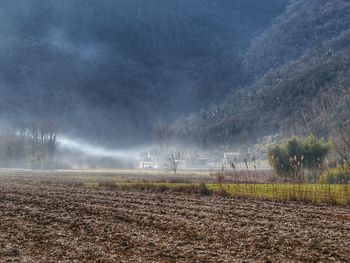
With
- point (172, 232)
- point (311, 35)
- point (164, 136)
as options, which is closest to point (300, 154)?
point (172, 232)

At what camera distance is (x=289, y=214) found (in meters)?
20.1

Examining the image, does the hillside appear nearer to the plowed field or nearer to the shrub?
the shrub

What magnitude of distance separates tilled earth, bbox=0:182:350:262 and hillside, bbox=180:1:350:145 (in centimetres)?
7388

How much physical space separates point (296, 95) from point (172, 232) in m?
123

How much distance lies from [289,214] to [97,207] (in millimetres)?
8535

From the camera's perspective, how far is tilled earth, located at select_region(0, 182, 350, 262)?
41.4 feet

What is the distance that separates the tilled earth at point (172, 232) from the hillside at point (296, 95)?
242 feet

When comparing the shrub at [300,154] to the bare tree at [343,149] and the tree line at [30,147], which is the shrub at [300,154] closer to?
the bare tree at [343,149]

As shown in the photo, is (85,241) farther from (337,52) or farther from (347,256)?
(337,52)

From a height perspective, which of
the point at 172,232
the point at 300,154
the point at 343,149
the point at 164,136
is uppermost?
the point at 164,136

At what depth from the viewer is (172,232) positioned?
15711 millimetres

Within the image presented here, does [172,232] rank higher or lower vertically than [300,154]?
lower

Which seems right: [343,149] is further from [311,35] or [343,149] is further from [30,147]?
[311,35]

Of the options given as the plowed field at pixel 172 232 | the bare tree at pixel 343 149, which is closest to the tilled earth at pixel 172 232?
the plowed field at pixel 172 232
